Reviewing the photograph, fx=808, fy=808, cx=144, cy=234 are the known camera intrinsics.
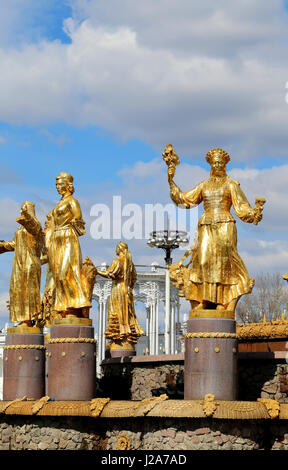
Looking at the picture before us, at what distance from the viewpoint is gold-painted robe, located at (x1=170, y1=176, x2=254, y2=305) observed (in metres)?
12.4

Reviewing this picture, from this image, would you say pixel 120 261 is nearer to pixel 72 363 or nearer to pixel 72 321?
pixel 72 321

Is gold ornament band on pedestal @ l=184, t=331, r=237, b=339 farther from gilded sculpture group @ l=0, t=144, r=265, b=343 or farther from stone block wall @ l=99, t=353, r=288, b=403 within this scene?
stone block wall @ l=99, t=353, r=288, b=403

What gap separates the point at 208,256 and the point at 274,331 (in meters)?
2.42

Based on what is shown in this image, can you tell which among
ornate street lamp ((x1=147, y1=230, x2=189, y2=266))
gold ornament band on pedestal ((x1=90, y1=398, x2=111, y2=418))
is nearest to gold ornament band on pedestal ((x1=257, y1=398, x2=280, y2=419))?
gold ornament band on pedestal ((x1=90, y1=398, x2=111, y2=418))

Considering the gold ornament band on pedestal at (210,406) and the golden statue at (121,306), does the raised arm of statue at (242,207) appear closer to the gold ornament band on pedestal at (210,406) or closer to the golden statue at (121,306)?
the gold ornament band on pedestal at (210,406)

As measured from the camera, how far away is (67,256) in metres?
13.8

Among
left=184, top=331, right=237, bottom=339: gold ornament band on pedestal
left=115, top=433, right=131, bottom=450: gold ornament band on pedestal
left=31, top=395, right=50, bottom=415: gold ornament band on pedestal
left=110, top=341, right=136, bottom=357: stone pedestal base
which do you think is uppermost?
left=184, top=331, right=237, bottom=339: gold ornament band on pedestal

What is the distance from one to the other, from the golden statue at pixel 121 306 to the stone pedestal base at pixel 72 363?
4.35 meters

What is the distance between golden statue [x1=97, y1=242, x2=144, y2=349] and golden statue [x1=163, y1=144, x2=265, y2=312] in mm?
5069

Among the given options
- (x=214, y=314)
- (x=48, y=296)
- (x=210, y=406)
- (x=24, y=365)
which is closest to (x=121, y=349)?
(x=48, y=296)

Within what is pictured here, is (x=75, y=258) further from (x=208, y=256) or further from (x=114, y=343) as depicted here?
(x=114, y=343)

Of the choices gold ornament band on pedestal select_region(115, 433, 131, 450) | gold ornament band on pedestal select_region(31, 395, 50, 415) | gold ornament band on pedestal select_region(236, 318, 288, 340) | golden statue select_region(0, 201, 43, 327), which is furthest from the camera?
golden statue select_region(0, 201, 43, 327)

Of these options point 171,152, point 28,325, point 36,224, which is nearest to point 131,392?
point 28,325
